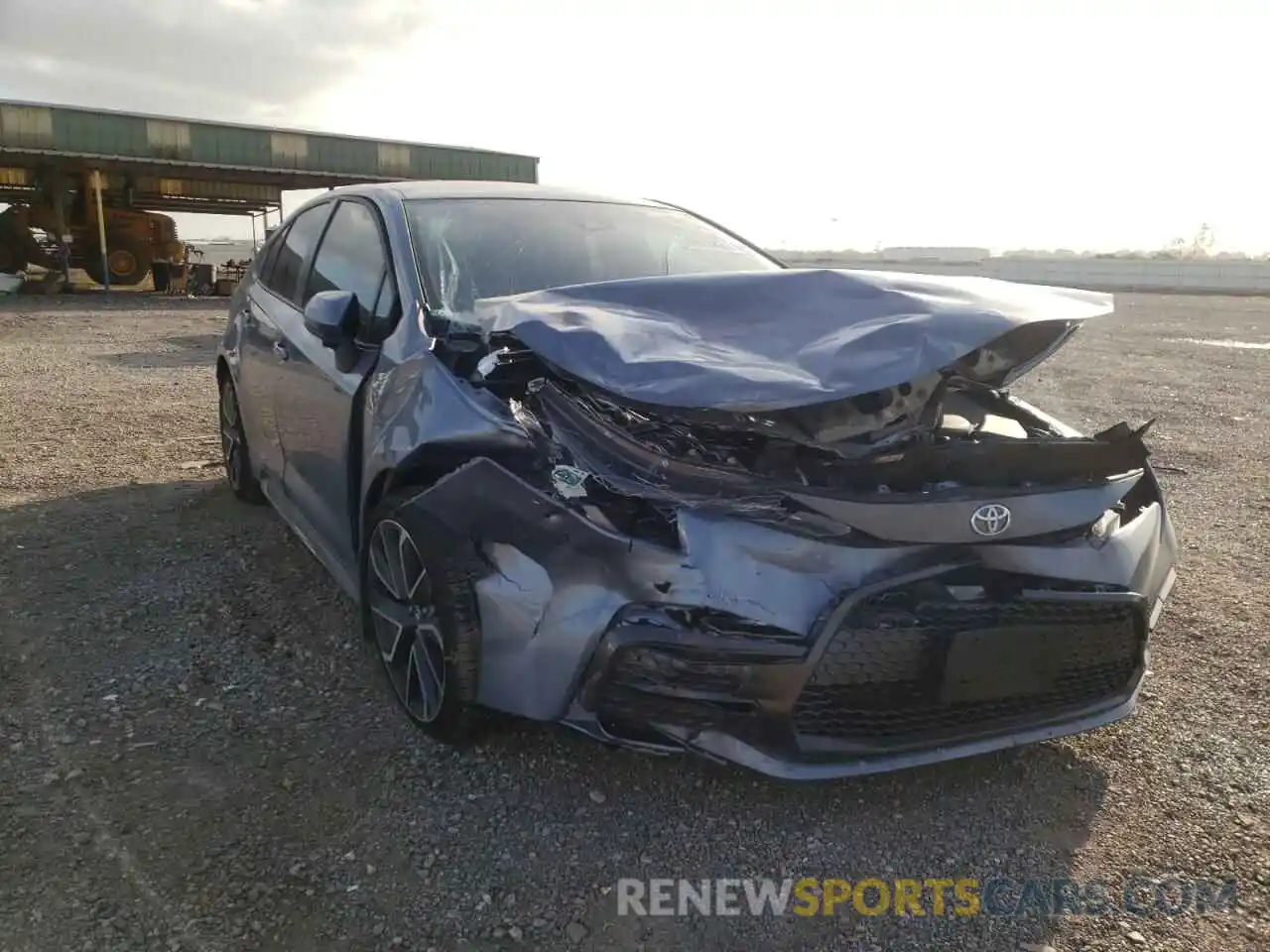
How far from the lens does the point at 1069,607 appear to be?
7.30 feet

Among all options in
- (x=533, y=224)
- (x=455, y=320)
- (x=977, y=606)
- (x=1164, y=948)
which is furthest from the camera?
(x=533, y=224)

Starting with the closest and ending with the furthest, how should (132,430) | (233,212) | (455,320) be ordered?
(455,320) < (132,430) < (233,212)

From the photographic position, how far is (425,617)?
2.58 metres

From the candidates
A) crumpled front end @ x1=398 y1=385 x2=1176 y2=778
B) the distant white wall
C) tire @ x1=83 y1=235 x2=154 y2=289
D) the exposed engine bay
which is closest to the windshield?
the exposed engine bay

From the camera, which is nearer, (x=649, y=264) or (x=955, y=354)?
(x=955, y=354)

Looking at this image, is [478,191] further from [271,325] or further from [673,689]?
[673,689]

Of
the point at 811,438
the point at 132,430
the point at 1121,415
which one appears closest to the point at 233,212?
the point at 132,430

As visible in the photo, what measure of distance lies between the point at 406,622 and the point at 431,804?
0.53 m

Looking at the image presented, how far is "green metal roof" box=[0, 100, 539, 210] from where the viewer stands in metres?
19.6

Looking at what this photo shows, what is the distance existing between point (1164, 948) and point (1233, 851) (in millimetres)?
455

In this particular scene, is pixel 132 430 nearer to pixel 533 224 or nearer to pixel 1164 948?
pixel 533 224

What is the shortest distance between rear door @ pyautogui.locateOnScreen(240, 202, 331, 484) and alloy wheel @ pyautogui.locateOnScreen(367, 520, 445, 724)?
1.37 m

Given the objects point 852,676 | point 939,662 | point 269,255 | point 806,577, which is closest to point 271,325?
point 269,255

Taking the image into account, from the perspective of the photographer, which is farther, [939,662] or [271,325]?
[271,325]
